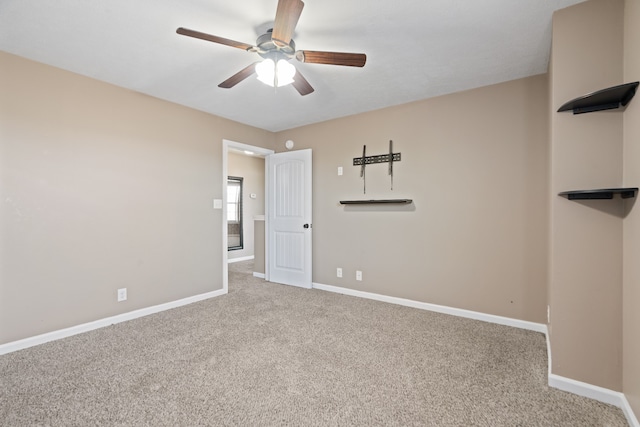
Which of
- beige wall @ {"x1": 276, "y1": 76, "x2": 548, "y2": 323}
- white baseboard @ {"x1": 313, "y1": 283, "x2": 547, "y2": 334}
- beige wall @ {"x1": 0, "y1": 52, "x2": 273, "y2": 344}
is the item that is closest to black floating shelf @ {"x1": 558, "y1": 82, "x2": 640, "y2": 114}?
beige wall @ {"x1": 276, "y1": 76, "x2": 548, "y2": 323}

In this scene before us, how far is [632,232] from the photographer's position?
1583 millimetres

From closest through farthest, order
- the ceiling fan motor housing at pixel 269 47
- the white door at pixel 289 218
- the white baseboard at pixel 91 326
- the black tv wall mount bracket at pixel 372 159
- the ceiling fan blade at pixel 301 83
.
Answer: the ceiling fan motor housing at pixel 269 47
the ceiling fan blade at pixel 301 83
the white baseboard at pixel 91 326
the black tv wall mount bracket at pixel 372 159
the white door at pixel 289 218

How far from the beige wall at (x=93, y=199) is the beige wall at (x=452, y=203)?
1.84 meters

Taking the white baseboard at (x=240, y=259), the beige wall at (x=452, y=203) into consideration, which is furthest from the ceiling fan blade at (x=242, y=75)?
the white baseboard at (x=240, y=259)

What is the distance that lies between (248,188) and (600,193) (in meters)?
6.41

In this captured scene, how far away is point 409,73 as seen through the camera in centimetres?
274

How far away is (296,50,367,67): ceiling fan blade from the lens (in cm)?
193

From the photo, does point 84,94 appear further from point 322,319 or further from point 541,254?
point 541,254

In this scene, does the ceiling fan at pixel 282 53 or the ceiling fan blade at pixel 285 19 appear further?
the ceiling fan at pixel 282 53

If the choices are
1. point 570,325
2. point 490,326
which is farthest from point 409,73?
point 490,326

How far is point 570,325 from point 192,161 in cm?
393

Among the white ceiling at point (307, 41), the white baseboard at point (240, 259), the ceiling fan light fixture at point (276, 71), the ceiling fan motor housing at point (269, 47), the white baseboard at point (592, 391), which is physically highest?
the white ceiling at point (307, 41)

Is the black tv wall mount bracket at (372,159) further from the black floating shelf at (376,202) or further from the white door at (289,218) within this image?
the white door at (289,218)

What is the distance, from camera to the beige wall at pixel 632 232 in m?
1.51
